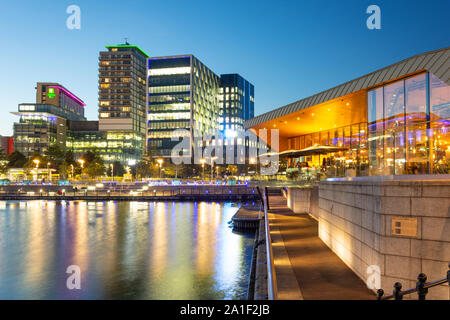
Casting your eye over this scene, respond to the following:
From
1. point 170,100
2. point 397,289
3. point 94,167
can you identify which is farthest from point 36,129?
point 397,289

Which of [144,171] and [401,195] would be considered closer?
[401,195]

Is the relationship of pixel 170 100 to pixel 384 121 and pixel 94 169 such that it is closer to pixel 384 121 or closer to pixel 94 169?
pixel 94 169

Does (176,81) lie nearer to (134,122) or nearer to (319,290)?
(134,122)

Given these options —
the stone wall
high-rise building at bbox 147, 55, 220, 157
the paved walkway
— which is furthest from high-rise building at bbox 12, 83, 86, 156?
the stone wall

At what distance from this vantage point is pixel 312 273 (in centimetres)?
1245

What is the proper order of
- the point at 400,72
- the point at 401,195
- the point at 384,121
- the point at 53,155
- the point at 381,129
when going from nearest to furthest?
the point at 401,195
the point at 381,129
the point at 400,72
the point at 384,121
the point at 53,155

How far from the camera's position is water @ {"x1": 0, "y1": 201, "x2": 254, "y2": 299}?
967 inches

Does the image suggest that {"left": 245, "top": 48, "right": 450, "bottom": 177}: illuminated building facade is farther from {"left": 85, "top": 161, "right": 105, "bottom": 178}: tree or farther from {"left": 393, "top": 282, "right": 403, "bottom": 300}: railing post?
{"left": 85, "top": 161, "right": 105, "bottom": 178}: tree

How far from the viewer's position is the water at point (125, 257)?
967 inches

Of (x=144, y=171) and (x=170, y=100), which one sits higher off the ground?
(x=170, y=100)

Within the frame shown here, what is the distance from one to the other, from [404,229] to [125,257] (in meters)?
29.2

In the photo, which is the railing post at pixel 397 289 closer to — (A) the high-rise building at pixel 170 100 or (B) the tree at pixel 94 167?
(B) the tree at pixel 94 167

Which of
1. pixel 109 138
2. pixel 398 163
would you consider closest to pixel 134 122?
pixel 109 138

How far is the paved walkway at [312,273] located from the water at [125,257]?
6.88 m
